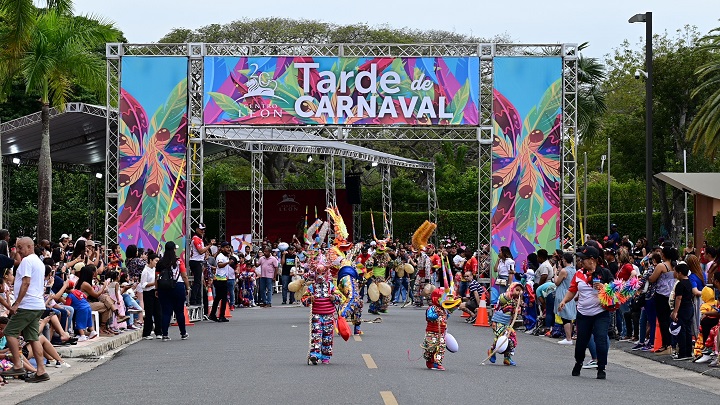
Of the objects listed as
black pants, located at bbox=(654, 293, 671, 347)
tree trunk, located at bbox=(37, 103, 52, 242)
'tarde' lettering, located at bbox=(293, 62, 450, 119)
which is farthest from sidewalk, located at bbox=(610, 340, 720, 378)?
tree trunk, located at bbox=(37, 103, 52, 242)

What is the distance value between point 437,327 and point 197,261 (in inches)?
487

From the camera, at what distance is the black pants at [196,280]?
27.0 m

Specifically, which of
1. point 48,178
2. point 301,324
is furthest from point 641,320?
point 48,178

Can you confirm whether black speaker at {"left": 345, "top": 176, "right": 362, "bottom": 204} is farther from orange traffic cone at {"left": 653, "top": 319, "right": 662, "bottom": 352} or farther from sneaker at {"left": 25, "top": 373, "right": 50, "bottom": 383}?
sneaker at {"left": 25, "top": 373, "right": 50, "bottom": 383}

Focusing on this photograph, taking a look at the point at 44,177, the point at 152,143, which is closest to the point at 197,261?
the point at 152,143

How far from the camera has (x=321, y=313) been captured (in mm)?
16203

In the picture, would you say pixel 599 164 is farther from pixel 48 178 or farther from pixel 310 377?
pixel 310 377

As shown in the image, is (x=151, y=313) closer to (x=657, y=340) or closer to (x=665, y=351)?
(x=657, y=340)

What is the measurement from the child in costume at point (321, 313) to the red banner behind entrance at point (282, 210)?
35.9 m

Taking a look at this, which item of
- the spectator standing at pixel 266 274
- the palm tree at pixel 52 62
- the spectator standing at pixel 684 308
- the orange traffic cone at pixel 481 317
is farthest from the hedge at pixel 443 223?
the spectator standing at pixel 684 308

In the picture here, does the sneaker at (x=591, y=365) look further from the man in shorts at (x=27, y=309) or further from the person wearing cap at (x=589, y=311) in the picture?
the man in shorts at (x=27, y=309)

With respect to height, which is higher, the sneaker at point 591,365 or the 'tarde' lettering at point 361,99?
the 'tarde' lettering at point 361,99

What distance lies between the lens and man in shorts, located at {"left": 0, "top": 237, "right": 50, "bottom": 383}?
14.5 metres

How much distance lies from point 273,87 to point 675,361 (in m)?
13.9
